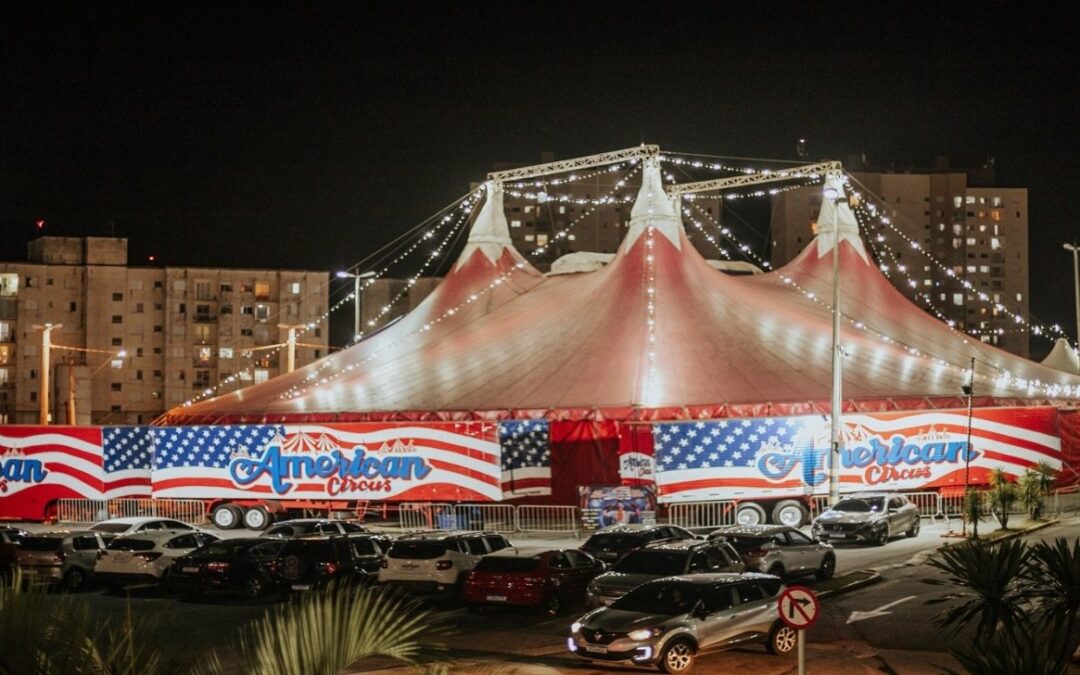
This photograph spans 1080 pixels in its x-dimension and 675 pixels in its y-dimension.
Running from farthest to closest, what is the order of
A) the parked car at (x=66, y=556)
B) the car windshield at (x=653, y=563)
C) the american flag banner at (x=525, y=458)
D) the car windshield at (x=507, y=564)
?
the american flag banner at (x=525, y=458), the parked car at (x=66, y=556), the car windshield at (x=507, y=564), the car windshield at (x=653, y=563)

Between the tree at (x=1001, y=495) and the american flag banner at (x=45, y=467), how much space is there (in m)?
24.7

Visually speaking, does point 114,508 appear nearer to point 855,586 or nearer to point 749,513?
point 749,513

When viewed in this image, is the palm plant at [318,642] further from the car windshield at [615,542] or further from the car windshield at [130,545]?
the car windshield at [130,545]

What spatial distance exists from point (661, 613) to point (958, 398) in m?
20.9

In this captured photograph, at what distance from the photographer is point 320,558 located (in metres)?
22.1

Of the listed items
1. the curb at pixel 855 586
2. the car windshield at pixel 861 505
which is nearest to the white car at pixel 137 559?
the curb at pixel 855 586

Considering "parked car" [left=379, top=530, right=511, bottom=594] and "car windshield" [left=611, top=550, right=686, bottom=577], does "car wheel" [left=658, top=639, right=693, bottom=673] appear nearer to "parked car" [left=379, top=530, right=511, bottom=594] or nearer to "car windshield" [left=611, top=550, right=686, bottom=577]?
"car windshield" [left=611, top=550, right=686, bottom=577]

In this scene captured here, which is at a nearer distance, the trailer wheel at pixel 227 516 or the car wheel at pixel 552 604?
the car wheel at pixel 552 604

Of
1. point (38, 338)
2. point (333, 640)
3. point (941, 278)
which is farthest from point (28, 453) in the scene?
point (941, 278)

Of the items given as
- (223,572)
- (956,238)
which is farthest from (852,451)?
(956,238)

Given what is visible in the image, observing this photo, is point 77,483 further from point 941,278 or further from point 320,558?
point 941,278

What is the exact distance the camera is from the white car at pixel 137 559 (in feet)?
75.1

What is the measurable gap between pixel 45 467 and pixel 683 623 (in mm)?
27196

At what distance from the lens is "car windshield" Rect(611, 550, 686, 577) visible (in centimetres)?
1850
